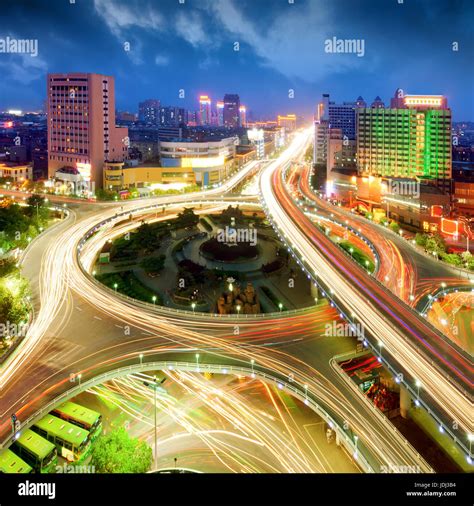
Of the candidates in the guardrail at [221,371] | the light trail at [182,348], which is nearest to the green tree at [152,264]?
the light trail at [182,348]

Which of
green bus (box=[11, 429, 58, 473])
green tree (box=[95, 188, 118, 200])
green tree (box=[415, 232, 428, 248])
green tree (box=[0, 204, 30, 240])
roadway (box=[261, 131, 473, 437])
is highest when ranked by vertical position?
green tree (box=[95, 188, 118, 200])

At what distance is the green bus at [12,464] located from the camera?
15.4 ft

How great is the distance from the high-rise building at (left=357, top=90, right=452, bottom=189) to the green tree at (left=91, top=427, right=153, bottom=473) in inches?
739

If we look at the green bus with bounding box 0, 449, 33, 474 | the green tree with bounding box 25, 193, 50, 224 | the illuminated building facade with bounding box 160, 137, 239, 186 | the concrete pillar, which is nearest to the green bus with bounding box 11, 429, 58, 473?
the green bus with bounding box 0, 449, 33, 474

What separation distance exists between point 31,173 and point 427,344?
2407 cm

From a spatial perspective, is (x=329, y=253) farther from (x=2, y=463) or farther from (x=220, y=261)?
(x=2, y=463)

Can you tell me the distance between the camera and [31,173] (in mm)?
24422

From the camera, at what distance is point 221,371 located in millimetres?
6098

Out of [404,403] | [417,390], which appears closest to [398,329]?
[404,403]

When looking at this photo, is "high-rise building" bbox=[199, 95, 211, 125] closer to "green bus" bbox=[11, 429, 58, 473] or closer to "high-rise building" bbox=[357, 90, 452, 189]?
"high-rise building" bbox=[357, 90, 452, 189]

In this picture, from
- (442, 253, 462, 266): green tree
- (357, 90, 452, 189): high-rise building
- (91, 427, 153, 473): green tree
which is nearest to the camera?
(91, 427, 153, 473): green tree

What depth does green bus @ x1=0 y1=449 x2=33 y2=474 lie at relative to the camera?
4.70 m

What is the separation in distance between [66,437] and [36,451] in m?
0.38
